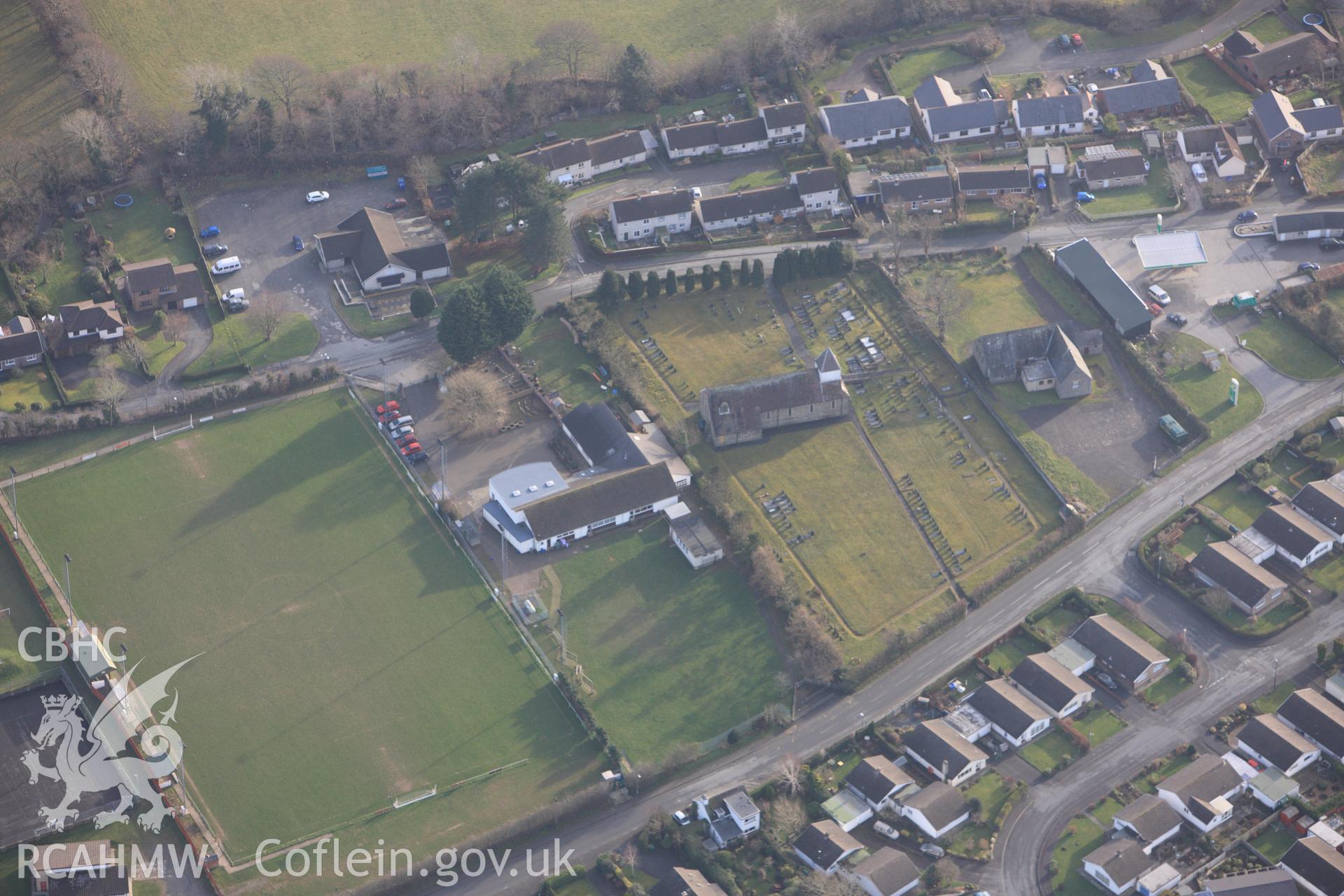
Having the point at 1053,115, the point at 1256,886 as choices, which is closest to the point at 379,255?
the point at 1053,115

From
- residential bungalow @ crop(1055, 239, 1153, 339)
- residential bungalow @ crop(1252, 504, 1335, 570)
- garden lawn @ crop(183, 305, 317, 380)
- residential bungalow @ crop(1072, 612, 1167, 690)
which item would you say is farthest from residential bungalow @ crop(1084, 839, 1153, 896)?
garden lawn @ crop(183, 305, 317, 380)

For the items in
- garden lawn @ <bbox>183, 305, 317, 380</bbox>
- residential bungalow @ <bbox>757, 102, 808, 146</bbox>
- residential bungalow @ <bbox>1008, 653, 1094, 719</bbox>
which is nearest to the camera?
residential bungalow @ <bbox>1008, 653, 1094, 719</bbox>

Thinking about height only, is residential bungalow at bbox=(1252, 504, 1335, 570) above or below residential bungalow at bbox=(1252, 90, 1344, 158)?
below

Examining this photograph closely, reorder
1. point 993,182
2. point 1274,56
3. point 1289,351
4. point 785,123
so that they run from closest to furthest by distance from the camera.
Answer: point 1289,351
point 993,182
point 785,123
point 1274,56

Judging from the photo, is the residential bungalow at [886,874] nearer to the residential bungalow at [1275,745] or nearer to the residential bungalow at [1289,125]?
the residential bungalow at [1275,745]

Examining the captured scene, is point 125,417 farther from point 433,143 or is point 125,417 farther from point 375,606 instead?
point 433,143

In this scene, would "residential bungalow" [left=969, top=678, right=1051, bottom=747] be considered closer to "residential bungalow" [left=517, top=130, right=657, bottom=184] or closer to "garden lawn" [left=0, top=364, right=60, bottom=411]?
"residential bungalow" [left=517, top=130, right=657, bottom=184]

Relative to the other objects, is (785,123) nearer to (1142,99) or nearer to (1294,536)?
(1142,99)
